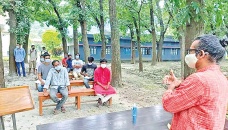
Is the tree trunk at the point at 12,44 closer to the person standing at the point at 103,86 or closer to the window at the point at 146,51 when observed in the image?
the person standing at the point at 103,86

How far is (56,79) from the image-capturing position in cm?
597

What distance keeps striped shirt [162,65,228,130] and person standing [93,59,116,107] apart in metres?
4.91

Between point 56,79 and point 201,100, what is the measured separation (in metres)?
4.94

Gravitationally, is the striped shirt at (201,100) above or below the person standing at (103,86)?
above

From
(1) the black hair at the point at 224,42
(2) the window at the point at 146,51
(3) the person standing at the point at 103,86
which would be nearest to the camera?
(1) the black hair at the point at 224,42

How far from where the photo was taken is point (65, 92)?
5.89m

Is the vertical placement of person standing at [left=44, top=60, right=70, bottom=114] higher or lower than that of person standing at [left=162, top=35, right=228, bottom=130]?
lower

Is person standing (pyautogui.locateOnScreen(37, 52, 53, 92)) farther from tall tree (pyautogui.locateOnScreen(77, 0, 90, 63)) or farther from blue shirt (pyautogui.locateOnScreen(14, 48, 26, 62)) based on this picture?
tall tree (pyautogui.locateOnScreen(77, 0, 90, 63))

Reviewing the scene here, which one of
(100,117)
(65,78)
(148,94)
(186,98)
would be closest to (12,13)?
(65,78)

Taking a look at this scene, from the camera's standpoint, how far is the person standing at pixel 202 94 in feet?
5.04

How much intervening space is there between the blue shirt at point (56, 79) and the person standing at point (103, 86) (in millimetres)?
1006

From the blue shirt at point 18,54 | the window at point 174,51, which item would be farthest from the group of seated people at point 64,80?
the window at point 174,51

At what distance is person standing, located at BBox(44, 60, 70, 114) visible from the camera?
586 cm

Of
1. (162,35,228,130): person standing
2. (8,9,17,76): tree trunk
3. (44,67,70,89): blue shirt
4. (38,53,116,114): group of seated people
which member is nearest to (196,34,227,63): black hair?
(162,35,228,130): person standing
